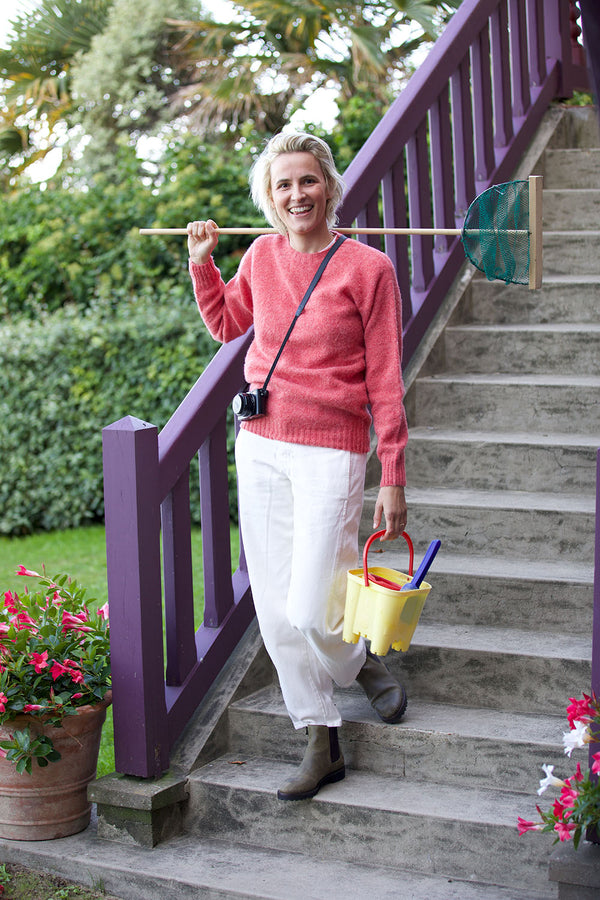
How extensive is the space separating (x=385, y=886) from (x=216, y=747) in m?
0.80

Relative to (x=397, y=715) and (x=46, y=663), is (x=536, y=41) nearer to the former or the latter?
(x=397, y=715)

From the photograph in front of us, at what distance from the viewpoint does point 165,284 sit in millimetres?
9016

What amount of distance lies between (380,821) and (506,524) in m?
1.27

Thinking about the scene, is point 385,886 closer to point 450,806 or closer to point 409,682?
point 450,806

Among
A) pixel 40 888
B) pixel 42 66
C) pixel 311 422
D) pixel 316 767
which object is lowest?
pixel 40 888

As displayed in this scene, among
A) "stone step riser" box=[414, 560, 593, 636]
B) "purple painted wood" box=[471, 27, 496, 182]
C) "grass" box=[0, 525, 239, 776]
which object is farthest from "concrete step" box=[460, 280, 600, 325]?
"grass" box=[0, 525, 239, 776]

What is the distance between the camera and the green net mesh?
320cm

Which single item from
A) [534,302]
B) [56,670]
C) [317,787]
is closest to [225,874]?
[317,787]

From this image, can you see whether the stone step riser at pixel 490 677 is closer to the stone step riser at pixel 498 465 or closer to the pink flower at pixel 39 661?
the stone step riser at pixel 498 465

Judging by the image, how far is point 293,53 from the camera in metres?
11.4

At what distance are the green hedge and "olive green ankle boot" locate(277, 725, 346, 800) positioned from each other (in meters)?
5.42

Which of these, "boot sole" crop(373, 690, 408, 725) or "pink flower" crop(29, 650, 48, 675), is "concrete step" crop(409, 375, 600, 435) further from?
"pink flower" crop(29, 650, 48, 675)

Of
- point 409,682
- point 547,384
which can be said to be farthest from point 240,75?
point 409,682

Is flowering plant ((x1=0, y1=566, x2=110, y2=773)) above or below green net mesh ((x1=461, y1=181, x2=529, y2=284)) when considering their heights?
below
